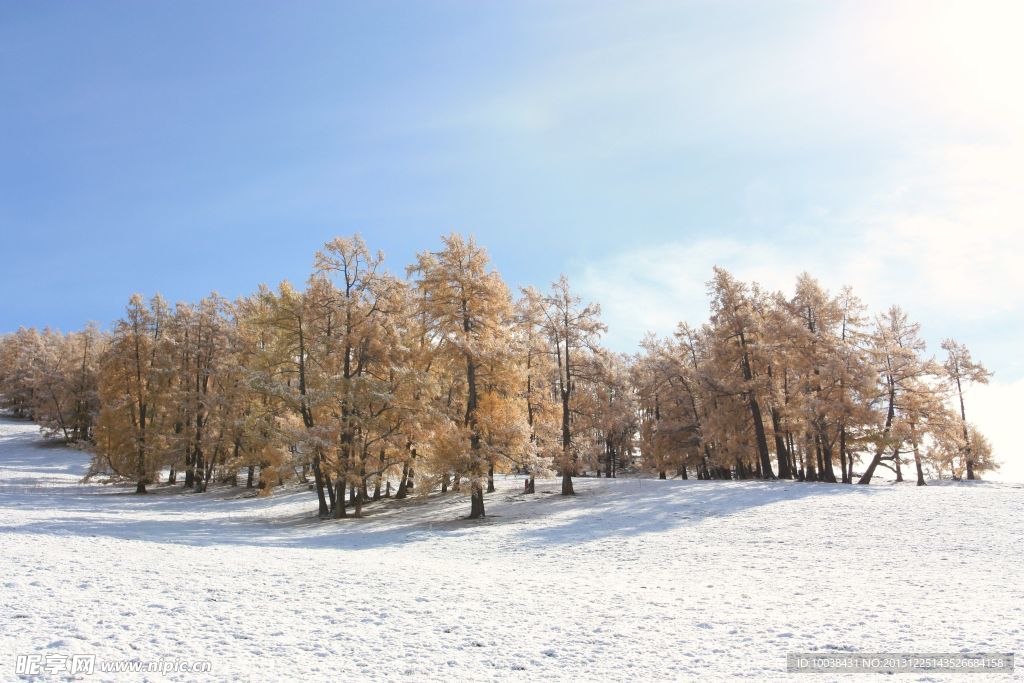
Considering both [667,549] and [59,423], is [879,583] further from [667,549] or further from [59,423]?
[59,423]

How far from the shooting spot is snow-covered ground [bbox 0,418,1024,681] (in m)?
8.06

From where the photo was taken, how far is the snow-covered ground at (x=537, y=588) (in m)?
8.06

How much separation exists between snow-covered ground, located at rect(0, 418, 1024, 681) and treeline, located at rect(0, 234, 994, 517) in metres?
3.90

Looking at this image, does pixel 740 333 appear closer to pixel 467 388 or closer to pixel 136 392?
pixel 467 388

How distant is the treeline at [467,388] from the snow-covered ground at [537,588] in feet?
12.8

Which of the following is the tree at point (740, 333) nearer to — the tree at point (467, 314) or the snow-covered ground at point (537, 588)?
the snow-covered ground at point (537, 588)

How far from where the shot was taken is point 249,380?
26.7 m

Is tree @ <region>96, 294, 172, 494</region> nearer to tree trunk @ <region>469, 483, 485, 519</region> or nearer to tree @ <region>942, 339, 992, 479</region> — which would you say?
tree trunk @ <region>469, 483, 485, 519</region>

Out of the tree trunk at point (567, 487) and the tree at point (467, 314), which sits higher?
the tree at point (467, 314)

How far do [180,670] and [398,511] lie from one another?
75.5 feet

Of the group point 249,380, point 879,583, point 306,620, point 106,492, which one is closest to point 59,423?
point 106,492

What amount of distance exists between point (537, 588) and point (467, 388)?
16.9 metres

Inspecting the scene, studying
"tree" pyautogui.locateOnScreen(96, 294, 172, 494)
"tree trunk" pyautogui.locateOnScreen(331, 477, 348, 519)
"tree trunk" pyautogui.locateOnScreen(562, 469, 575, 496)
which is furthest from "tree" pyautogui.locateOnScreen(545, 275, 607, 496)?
"tree" pyautogui.locateOnScreen(96, 294, 172, 494)

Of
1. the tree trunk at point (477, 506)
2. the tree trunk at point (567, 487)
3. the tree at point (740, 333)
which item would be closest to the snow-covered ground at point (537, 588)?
the tree trunk at point (477, 506)
